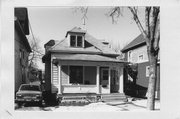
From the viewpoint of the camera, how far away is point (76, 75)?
464 cm

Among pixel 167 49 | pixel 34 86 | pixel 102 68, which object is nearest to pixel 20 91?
pixel 34 86

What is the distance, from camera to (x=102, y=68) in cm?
560

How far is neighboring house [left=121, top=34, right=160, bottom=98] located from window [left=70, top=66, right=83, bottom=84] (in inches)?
57.7

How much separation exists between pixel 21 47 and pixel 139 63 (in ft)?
6.33

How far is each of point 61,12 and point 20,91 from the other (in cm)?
106

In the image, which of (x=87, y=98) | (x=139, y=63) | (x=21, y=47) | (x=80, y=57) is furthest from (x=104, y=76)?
(x=21, y=47)

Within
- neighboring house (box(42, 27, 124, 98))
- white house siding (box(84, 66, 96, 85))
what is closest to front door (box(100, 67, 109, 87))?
neighboring house (box(42, 27, 124, 98))

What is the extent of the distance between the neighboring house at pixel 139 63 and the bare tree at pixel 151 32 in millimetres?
107

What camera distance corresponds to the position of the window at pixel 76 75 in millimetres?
4707

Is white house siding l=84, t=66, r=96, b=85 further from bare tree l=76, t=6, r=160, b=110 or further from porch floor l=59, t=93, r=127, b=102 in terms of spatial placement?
bare tree l=76, t=6, r=160, b=110

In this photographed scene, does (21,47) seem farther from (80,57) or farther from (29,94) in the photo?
(80,57)

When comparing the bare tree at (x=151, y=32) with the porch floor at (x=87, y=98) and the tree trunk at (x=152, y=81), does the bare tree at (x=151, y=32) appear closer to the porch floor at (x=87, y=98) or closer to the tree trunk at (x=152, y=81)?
the tree trunk at (x=152, y=81)

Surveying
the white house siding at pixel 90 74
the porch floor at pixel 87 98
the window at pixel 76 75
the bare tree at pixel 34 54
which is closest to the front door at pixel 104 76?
the white house siding at pixel 90 74

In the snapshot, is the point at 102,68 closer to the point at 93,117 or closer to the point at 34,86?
the point at 34,86
